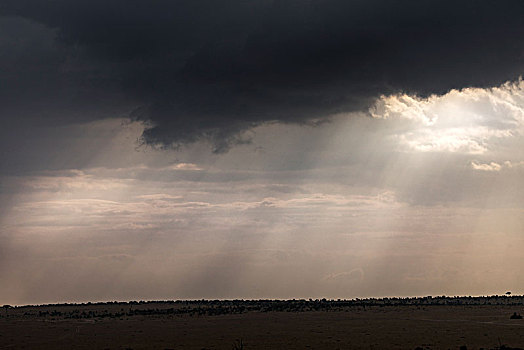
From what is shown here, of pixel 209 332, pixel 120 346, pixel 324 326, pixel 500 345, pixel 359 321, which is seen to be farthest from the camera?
pixel 359 321

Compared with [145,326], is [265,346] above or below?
below

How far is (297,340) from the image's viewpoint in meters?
103

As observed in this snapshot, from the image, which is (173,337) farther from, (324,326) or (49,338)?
(324,326)

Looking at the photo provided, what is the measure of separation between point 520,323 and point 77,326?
306ft

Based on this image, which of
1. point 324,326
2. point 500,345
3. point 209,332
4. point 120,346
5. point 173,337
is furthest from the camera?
point 324,326

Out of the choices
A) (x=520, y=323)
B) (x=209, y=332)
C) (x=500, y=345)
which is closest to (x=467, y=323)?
(x=520, y=323)

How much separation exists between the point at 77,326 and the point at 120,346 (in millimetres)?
53475

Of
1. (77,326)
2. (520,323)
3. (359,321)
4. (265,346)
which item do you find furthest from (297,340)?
(77,326)

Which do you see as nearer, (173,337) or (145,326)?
(173,337)

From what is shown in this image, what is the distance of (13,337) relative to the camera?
403ft

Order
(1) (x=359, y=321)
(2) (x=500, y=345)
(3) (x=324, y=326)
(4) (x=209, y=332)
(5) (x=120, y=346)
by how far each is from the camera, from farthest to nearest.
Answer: (1) (x=359, y=321)
(3) (x=324, y=326)
(4) (x=209, y=332)
(5) (x=120, y=346)
(2) (x=500, y=345)

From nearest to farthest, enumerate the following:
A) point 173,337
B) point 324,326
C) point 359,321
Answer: point 173,337, point 324,326, point 359,321

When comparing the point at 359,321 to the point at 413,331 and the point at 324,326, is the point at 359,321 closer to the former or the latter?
the point at 324,326

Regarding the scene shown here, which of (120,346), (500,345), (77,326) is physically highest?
(77,326)
